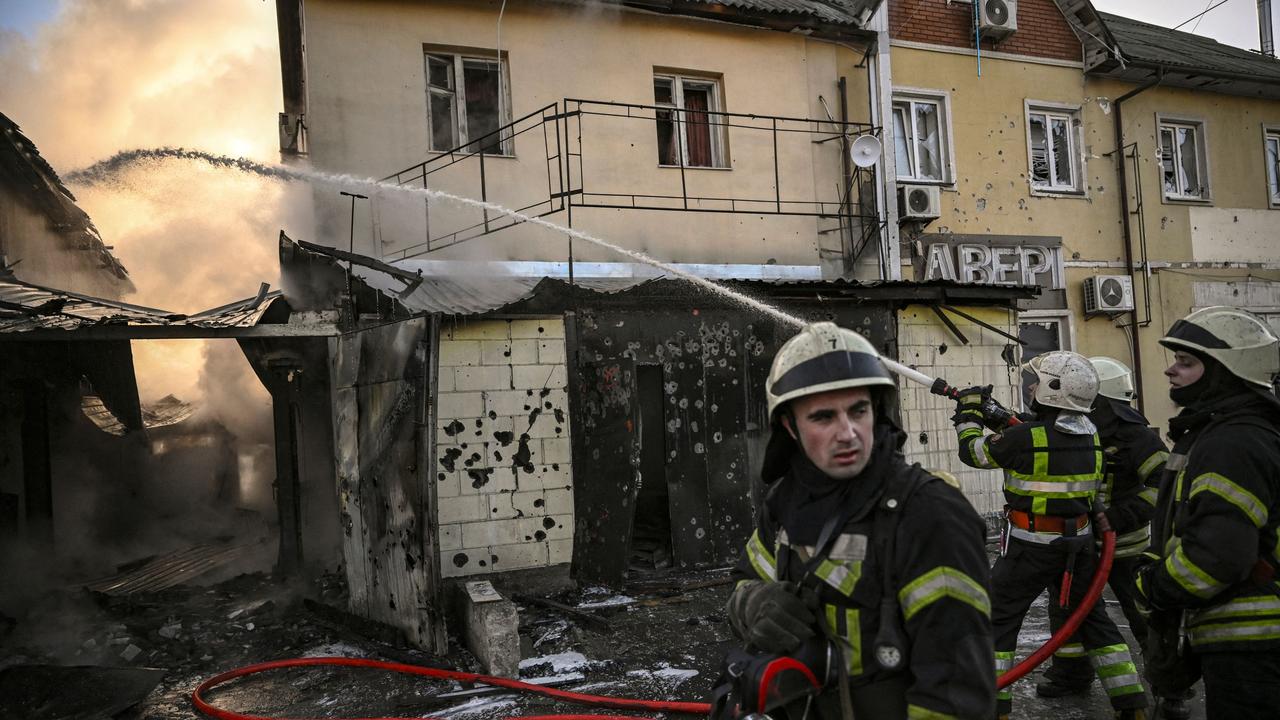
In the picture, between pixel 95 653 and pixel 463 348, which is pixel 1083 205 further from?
pixel 95 653

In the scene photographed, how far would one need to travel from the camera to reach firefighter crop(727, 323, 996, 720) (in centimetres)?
195

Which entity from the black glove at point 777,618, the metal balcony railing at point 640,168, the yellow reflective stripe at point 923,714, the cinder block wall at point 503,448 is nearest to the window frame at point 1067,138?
the metal balcony railing at point 640,168

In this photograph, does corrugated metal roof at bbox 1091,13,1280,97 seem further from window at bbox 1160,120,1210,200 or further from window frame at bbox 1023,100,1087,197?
window frame at bbox 1023,100,1087,197

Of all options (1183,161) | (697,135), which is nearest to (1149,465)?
(697,135)

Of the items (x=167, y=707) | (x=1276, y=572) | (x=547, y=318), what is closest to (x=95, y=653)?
(x=167, y=707)

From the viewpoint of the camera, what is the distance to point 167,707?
5566 mm

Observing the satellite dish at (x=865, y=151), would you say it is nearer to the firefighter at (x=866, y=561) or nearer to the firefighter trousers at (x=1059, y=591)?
the firefighter trousers at (x=1059, y=591)

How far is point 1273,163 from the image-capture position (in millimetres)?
15617

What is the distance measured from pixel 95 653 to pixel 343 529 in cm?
209

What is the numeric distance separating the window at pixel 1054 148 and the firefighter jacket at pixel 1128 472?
378 inches

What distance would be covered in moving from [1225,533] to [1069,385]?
6.19 feet

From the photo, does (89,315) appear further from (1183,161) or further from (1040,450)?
(1183,161)

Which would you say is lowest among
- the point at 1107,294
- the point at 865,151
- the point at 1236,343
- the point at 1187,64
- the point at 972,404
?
the point at 972,404

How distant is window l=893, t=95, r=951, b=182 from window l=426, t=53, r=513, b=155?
20.8 feet
